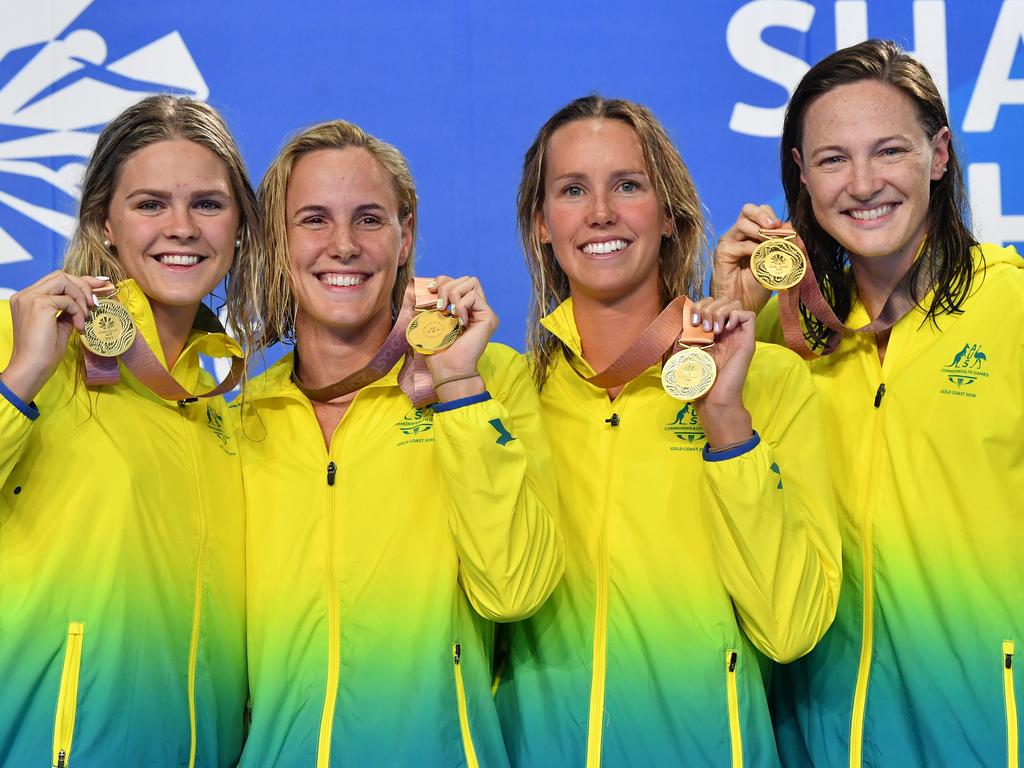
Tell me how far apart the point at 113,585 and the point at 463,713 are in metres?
0.64

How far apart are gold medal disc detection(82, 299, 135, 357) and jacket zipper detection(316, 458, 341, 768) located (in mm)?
431

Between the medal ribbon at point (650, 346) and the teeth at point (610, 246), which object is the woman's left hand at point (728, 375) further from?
the teeth at point (610, 246)

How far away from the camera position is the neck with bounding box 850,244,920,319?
7.63 feet

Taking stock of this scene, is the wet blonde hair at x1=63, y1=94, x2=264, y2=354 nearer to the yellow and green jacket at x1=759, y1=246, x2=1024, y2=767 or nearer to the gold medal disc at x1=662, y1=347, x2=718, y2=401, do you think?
the gold medal disc at x1=662, y1=347, x2=718, y2=401

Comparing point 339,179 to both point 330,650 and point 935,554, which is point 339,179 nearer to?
point 330,650

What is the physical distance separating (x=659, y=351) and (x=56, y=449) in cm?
111

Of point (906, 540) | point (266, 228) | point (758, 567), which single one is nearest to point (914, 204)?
point (906, 540)

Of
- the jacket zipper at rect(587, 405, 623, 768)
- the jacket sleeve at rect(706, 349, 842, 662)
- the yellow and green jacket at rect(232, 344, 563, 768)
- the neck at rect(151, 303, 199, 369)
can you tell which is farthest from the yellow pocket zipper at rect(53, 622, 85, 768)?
the jacket sleeve at rect(706, 349, 842, 662)

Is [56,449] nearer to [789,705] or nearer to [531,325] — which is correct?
[531,325]

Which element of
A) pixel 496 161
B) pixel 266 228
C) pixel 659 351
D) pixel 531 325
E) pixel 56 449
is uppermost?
pixel 496 161

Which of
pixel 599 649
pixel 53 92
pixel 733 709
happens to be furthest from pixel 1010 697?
pixel 53 92

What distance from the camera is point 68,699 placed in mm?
1912

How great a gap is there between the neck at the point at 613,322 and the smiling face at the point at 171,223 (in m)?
0.76

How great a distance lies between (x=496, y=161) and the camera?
343 centimetres
